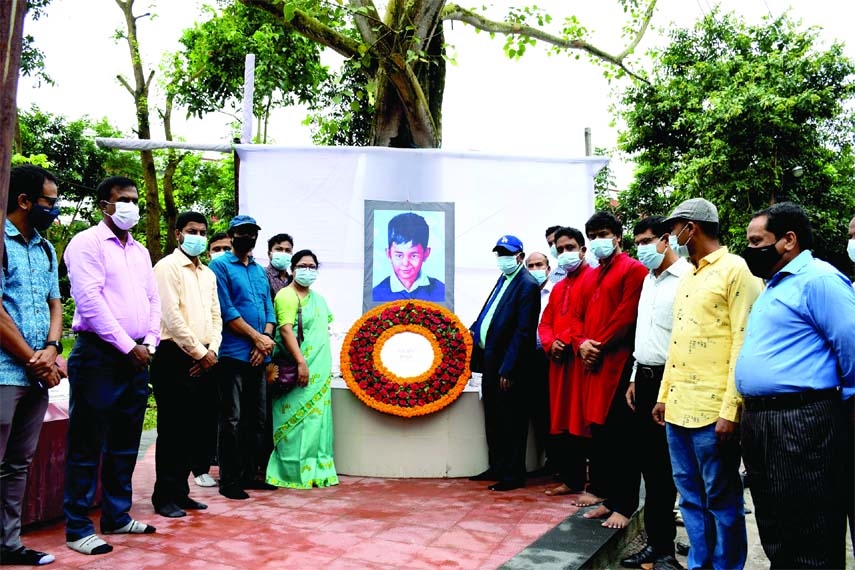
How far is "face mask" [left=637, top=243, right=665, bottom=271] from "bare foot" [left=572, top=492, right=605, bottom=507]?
1733 mm

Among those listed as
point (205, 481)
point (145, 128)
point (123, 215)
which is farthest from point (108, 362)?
point (145, 128)

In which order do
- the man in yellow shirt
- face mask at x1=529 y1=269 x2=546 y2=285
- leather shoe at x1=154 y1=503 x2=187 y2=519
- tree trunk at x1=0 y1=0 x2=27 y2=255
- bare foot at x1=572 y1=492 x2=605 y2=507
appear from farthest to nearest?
face mask at x1=529 y1=269 x2=546 y2=285, bare foot at x1=572 y1=492 x2=605 y2=507, leather shoe at x1=154 y1=503 x2=187 y2=519, the man in yellow shirt, tree trunk at x1=0 y1=0 x2=27 y2=255

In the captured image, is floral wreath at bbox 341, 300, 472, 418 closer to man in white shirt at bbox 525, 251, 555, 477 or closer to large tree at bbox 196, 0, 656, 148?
man in white shirt at bbox 525, 251, 555, 477

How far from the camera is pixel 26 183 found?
12.1ft

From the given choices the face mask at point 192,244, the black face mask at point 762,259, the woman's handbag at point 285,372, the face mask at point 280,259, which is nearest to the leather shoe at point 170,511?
the woman's handbag at point 285,372

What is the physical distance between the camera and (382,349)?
5.97 m

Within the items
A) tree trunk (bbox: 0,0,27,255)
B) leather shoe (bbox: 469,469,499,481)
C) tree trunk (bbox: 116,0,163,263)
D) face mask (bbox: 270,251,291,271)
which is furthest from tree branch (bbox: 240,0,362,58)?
tree trunk (bbox: 116,0,163,263)

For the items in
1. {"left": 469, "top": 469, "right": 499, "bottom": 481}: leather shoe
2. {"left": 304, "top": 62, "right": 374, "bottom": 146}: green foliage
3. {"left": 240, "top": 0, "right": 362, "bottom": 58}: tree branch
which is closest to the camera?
{"left": 469, "top": 469, "right": 499, "bottom": 481}: leather shoe

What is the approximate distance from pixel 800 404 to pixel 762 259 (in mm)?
625

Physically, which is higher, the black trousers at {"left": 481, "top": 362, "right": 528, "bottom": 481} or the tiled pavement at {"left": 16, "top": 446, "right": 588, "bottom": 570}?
the black trousers at {"left": 481, "top": 362, "right": 528, "bottom": 481}

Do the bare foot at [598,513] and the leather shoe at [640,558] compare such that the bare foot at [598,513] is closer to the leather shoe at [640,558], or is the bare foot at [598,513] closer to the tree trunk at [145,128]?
the leather shoe at [640,558]

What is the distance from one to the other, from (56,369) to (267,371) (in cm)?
196

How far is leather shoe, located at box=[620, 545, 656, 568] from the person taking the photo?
4.07 m

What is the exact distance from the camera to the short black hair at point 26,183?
368cm
